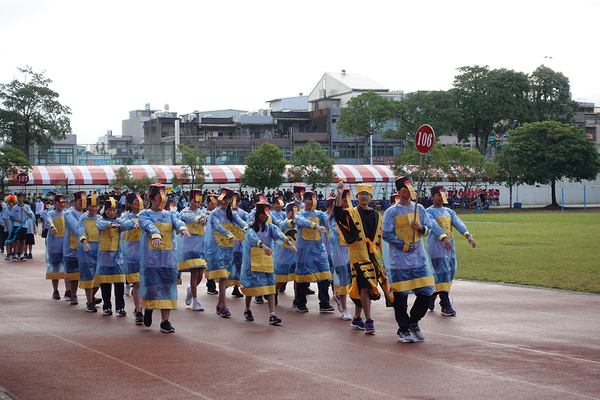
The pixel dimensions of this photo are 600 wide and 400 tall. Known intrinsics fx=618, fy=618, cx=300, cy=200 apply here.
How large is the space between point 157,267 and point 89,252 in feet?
9.49

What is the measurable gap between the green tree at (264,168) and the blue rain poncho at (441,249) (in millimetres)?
39238

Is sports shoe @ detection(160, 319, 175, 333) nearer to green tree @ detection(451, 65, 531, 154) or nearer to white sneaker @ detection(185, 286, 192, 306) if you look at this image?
white sneaker @ detection(185, 286, 192, 306)

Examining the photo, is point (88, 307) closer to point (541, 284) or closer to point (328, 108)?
point (541, 284)

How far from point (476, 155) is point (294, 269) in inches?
1740

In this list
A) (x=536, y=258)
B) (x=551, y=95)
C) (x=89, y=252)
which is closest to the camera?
(x=89, y=252)

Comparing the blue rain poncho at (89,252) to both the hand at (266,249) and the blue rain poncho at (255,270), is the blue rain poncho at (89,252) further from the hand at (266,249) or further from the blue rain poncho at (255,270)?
the hand at (266,249)

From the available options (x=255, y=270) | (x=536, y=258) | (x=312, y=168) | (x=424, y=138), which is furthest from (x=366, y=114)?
(x=255, y=270)

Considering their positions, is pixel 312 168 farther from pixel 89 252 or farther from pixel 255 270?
pixel 255 270

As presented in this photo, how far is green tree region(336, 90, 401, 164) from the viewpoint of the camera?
229 feet

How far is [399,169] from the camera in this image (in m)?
54.7

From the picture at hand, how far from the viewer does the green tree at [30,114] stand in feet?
189

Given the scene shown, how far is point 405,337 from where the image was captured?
8.05 metres

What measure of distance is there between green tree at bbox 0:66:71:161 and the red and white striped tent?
39.5ft

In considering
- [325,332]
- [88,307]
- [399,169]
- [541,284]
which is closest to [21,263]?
[88,307]
